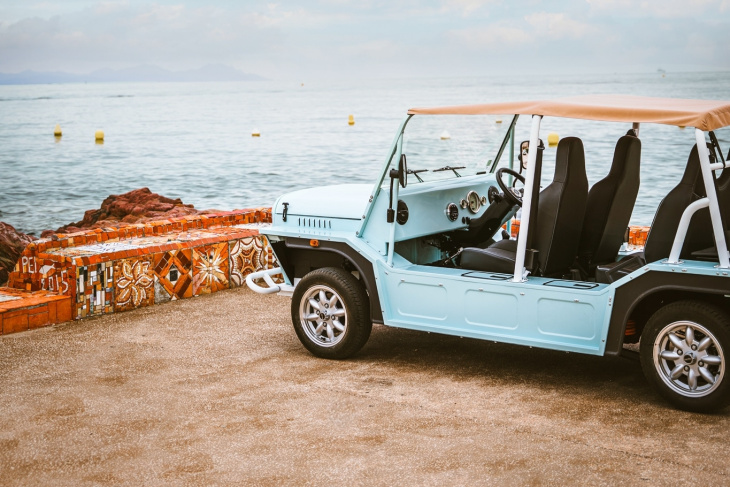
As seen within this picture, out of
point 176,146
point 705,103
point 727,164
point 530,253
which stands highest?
point 705,103

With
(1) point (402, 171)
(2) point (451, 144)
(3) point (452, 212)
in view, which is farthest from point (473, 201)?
(1) point (402, 171)

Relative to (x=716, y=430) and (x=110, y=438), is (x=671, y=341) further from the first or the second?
(x=110, y=438)

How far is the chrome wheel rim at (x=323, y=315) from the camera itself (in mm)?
6824

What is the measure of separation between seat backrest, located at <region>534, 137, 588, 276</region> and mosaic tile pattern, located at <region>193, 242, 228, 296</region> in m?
3.95

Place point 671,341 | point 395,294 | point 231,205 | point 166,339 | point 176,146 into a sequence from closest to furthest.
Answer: point 671,341, point 395,294, point 166,339, point 231,205, point 176,146

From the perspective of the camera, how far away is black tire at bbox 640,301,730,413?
5391 mm

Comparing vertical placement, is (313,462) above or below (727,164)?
below

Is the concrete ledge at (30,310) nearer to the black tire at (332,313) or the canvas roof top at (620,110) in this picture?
the black tire at (332,313)

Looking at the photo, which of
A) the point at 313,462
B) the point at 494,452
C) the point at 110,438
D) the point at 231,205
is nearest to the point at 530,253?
the point at 494,452

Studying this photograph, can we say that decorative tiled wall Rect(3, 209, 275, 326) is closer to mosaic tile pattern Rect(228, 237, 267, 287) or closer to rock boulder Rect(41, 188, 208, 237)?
mosaic tile pattern Rect(228, 237, 267, 287)

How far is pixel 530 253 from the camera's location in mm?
6125

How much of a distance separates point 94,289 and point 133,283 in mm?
392

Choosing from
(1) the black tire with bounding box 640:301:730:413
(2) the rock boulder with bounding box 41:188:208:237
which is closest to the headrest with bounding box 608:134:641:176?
(1) the black tire with bounding box 640:301:730:413

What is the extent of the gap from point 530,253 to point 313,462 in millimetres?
2069
